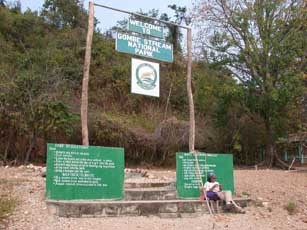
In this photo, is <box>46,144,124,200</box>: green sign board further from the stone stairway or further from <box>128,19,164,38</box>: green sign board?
<box>128,19,164,38</box>: green sign board

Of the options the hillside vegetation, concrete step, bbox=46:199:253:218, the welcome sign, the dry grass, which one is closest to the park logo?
the welcome sign

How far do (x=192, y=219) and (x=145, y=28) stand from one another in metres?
5.43

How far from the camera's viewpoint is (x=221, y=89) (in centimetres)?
2342

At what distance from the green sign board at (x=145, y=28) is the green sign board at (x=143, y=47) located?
0.71 feet

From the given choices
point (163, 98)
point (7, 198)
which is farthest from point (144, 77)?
point (163, 98)

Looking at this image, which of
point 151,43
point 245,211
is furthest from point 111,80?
point 245,211

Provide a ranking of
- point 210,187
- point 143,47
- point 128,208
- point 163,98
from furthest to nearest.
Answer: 1. point 163,98
2. point 143,47
3. point 210,187
4. point 128,208

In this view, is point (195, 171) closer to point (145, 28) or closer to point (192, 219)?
point (192, 219)

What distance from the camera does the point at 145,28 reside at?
41.1 feet

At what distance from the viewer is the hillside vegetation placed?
18609 mm

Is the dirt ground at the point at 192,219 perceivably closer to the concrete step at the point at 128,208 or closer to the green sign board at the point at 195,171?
the concrete step at the point at 128,208

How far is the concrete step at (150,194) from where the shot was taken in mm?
10469

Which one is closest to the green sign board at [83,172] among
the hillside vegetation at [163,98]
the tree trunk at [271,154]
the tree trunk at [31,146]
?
the hillside vegetation at [163,98]

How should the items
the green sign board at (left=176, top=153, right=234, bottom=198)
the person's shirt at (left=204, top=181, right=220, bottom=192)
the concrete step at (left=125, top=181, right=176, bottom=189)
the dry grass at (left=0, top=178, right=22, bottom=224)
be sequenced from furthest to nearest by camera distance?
the concrete step at (left=125, top=181, right=176, bottom=189), the green sign board at (left=176, top=153, right=234, bottom=198), the person's shirt at (left=204, top=181, right=220, bottom=192), the dry grass at (left=0, top=178, right=22, bottom=224)
